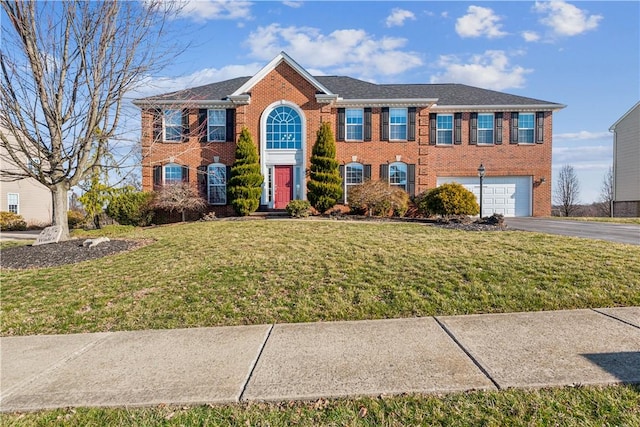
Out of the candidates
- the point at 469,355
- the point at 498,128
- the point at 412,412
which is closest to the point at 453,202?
the point at 498,128

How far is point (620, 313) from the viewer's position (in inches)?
180

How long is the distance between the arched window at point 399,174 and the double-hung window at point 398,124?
4.46 ft

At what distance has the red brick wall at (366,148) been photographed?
717 inches

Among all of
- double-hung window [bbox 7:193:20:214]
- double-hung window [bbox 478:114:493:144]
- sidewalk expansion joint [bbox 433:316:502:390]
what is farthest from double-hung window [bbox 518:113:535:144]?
double-hung window [bbox 7:193:20:214]

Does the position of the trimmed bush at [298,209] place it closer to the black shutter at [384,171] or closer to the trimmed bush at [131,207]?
the black shutter at [384,171]

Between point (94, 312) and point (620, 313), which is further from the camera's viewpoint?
point (94, 312)

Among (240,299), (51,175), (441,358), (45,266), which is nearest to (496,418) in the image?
(441,358)

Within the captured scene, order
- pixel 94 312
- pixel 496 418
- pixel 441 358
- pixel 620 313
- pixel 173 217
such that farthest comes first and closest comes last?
pixel 173 217 < pixel 94 312 < pixel 620 313 < pixel 441 358 < pixel 496 418

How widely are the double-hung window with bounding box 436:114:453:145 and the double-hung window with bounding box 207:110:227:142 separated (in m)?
11.7

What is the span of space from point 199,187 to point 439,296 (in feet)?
51.3

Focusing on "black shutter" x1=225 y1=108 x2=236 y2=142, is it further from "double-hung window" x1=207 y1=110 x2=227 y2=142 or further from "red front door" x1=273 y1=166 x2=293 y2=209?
"red front door" x1=273 y1=166 x2=293 y2=209

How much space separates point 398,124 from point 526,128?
300 inches

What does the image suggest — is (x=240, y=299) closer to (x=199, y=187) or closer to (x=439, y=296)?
(x=439, y=296)

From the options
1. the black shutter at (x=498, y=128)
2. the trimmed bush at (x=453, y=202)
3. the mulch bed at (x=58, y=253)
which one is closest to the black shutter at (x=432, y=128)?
the black shutter at (x=498, y=128)
